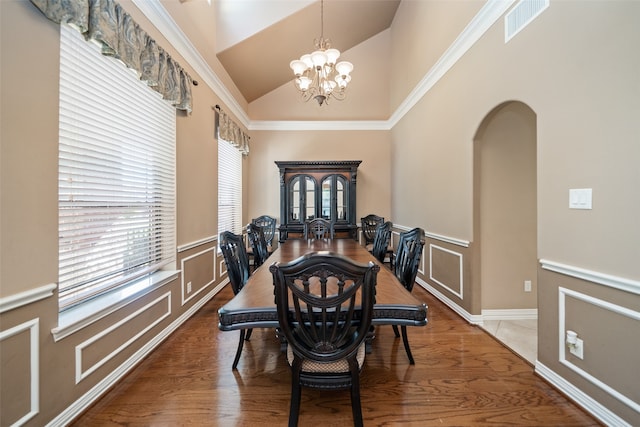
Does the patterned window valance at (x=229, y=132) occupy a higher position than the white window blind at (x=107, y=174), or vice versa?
the patterned window valance at (x=229, y=132)

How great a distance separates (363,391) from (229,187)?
11.7ft

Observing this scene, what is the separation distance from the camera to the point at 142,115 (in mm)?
2162

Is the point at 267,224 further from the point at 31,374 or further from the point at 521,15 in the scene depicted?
the point at 521,15

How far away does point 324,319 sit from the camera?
3.93ft

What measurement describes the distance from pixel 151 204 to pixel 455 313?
3.23 m

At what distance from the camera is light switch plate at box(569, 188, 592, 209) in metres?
1.49

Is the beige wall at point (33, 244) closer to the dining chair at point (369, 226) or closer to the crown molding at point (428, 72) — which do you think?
the crown molding at point (428, 72)

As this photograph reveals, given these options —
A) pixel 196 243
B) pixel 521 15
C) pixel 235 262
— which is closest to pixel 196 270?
pixel 196 243

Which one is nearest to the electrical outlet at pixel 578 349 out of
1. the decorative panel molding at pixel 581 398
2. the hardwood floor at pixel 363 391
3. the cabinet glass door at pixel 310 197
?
the decorative panel molding at pixel 581 398

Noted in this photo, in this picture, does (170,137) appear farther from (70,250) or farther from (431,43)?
(431,43)

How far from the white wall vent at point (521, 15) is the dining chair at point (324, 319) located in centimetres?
219

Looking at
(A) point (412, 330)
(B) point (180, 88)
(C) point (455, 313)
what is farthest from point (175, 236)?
(C) point (455, 313)

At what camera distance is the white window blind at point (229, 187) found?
13.0 feet

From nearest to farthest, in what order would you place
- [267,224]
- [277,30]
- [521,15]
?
[521,15] → [277,30] → [267,224]
